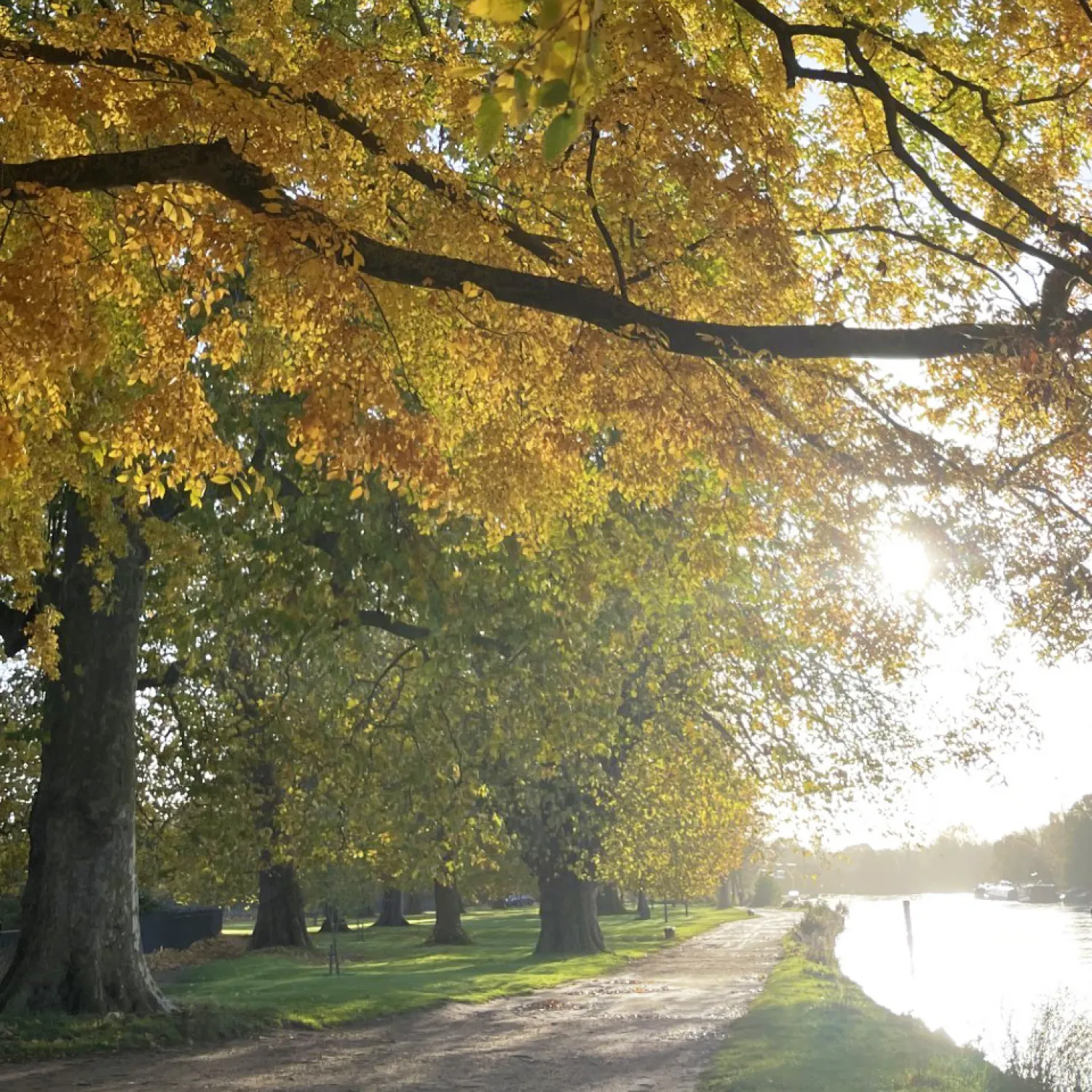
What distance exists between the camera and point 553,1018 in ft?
63.5

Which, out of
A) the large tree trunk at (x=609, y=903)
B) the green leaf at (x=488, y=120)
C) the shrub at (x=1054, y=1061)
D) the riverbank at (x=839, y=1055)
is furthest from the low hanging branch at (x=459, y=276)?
the large tree trunk at (x=609, y=903)

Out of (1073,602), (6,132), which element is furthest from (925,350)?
(6,132)

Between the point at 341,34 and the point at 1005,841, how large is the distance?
599 feet

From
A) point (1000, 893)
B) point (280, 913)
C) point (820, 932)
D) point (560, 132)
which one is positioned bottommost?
point (1000, 893)

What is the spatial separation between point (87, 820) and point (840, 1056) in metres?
10.6

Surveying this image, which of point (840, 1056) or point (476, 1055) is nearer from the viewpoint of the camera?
point (840, 1056)

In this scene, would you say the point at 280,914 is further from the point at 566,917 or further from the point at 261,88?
the point at 261,88

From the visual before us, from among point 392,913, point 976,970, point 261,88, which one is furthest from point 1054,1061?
point 392,913

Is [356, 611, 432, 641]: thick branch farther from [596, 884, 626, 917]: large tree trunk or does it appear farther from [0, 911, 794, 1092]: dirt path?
[596, 884, 626, 917]: large tree trunk

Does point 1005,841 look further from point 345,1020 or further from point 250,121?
point 250,121

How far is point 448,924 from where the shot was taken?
147 feet

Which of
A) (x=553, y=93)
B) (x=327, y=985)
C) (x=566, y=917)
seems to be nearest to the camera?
(x=553, y=93)

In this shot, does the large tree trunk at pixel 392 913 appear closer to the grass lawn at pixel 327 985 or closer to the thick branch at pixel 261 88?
the grass lawn at pixel 327 985

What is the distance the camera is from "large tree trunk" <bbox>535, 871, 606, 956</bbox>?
34.9 metres
